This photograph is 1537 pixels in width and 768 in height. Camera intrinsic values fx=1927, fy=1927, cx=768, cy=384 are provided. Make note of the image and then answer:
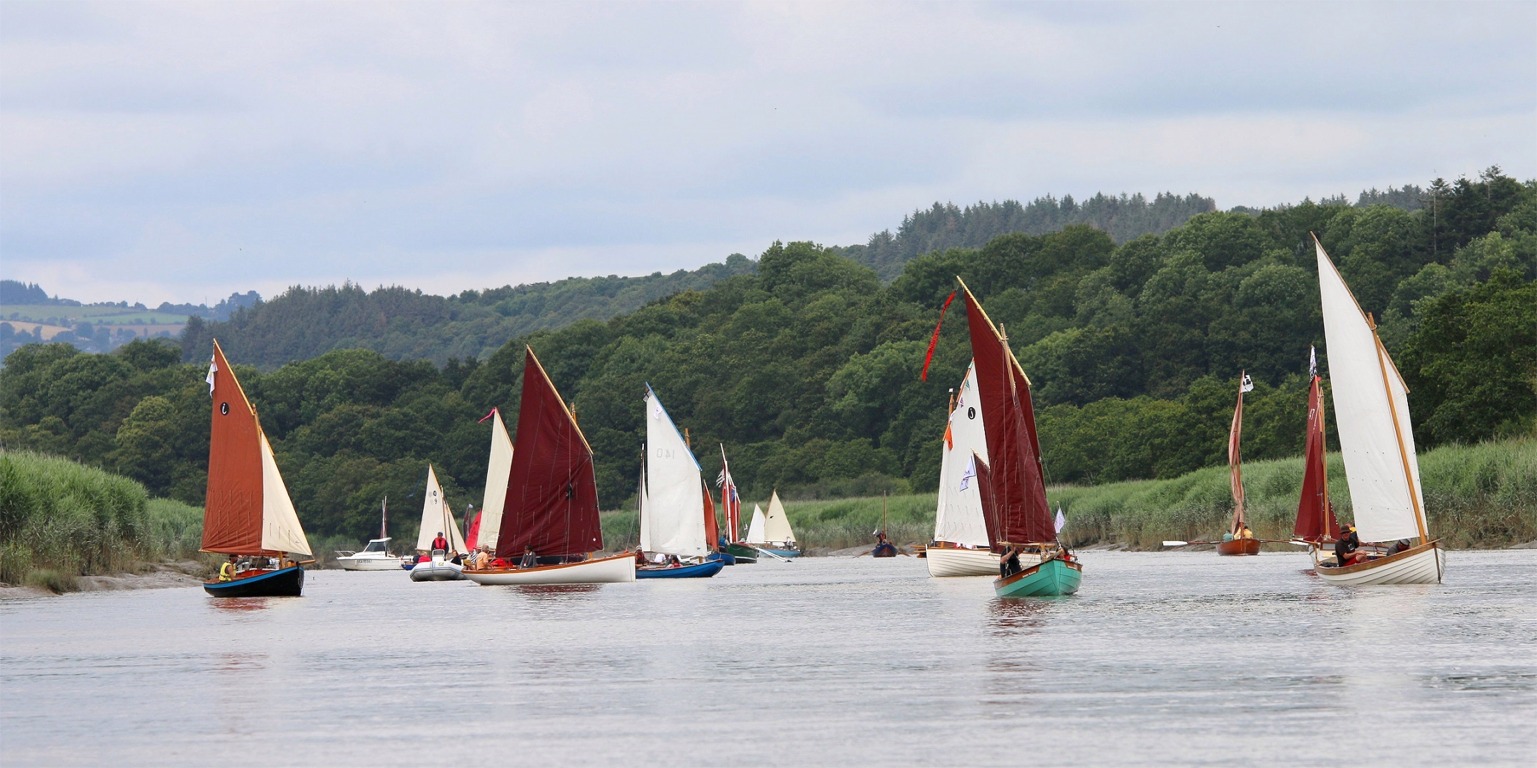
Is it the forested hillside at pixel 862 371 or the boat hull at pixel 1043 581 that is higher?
the forested hillside at pixel 862 371

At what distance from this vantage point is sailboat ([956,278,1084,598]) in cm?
4331

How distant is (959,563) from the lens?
62156 millimetres

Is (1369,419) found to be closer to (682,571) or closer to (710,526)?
(682,571)

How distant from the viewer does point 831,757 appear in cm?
1928

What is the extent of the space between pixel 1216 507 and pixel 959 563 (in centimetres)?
2170

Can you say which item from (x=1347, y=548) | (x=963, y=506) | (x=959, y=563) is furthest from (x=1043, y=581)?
(x=963, y=506)

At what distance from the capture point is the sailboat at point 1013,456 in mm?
43312

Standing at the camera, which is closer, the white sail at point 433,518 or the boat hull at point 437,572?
the boat hull at point 437,572

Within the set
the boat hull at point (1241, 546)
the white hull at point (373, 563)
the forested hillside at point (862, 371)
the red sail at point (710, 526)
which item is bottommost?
the boat hull at point (1241, 546)

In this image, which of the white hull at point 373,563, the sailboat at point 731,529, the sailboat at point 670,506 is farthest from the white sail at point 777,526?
the sailboat at point 670,506

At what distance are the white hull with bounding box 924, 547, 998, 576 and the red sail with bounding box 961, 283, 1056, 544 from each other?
659 inches

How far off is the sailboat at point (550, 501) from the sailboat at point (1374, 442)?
24.9 metres

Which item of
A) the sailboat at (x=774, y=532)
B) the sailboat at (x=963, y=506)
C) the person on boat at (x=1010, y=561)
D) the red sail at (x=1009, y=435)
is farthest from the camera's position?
the sailboat at (x=774, y=532)

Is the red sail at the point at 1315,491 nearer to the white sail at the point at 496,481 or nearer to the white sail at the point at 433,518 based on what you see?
the white sail at the point at 496,481
